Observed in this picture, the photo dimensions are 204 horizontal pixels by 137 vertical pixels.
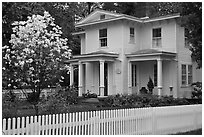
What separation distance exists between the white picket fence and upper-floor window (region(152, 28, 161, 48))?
38.1 ft

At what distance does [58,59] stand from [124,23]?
375 inches

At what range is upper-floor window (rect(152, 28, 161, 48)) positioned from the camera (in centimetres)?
2181

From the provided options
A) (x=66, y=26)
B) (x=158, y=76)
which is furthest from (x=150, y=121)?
(x=66, y=26)

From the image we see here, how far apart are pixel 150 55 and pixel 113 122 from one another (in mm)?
12392

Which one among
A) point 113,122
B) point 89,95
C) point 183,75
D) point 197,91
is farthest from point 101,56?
point 113,122

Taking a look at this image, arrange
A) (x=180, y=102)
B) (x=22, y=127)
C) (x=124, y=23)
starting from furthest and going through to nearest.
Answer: (x=124, y=23) → (x=180, y=102) → (x=22, y=127)

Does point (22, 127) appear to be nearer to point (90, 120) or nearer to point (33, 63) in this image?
point (90, 120)

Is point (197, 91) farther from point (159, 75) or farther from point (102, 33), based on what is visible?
point (102, 33)

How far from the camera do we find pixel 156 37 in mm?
21891

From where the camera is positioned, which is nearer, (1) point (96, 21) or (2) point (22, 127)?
(2) point (22, 127)

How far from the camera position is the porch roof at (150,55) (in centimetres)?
2005

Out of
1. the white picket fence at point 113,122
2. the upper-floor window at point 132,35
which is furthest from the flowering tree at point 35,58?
the upper-floor window at point 132,35

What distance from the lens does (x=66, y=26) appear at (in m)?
29.7

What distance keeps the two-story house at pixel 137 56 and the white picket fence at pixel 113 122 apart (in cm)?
1031
